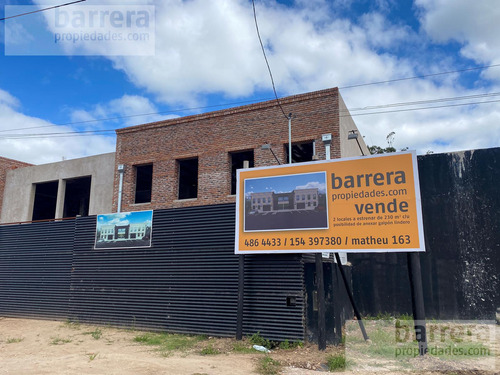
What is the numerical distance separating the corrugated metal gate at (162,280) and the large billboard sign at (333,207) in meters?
0.56

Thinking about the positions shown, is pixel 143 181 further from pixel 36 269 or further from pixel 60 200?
pixel 36 269

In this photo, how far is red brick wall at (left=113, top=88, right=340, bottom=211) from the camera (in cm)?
1517

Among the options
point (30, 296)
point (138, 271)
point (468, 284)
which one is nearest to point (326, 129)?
point (468, 284)

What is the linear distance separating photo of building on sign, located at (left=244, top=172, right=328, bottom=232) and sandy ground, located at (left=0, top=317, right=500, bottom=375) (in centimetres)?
272

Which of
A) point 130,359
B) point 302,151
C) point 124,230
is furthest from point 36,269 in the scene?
point 302,151

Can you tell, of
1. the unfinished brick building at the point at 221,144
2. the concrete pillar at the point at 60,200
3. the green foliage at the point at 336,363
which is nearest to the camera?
the green foliage at the point at 336,363

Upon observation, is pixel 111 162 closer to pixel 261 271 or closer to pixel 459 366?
pixel 261 271

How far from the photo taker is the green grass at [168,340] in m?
8.88

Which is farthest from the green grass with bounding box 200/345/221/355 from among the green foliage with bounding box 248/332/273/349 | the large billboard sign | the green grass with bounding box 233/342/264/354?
the large billboard sign

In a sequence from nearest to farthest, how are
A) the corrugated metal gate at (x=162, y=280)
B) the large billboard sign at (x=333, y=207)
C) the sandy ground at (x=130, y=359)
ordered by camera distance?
the sandy ground at (x=130, y=359), the large billboard sign at (x=333, y=207), the corrugated metal gate at (x=162, y=280)

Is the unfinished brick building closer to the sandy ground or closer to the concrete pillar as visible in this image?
the concrete pillar

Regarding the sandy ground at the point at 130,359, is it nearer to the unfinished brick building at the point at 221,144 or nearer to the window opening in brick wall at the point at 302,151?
the unfinished brick building at the point at 221,144

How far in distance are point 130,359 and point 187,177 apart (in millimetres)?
12562

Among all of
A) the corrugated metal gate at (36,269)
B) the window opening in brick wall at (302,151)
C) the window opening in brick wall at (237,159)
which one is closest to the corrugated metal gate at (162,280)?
the corrugated metal gate at (36,269)
